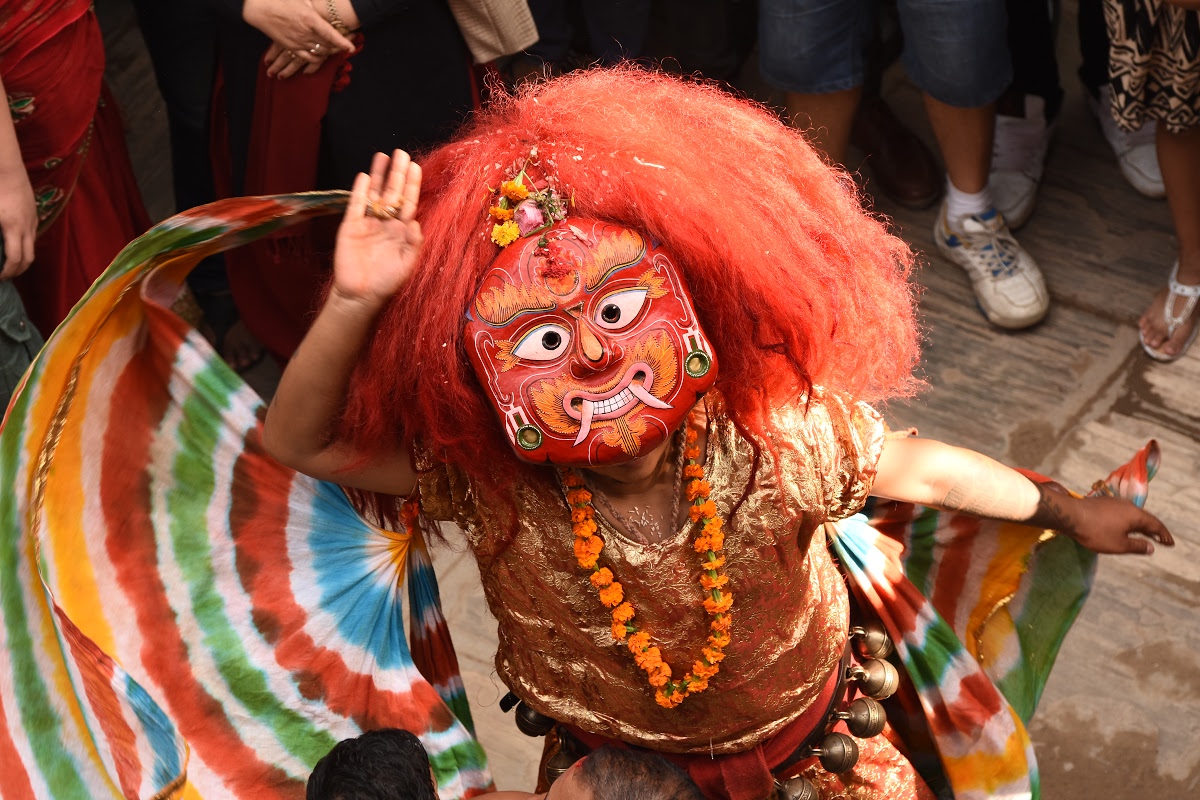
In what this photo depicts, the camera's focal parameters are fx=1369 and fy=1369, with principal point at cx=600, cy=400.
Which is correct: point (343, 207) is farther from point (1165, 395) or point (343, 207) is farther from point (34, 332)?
point (1165, 395)

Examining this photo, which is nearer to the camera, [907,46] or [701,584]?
[701,584]

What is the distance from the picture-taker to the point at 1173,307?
344 centimetres

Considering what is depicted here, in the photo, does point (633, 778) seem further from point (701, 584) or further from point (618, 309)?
point (618, 309)

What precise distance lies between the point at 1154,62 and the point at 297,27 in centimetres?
186

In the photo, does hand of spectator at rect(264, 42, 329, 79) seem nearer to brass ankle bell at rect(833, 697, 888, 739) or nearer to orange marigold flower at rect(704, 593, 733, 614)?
orange marigold flower at rect(704, 593, 733, 614)

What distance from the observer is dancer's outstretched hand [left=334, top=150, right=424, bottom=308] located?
169 cm

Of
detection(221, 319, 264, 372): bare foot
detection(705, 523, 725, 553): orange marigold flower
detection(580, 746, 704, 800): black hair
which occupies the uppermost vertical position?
detection(705, 523, 725, 553): orange marigold flower

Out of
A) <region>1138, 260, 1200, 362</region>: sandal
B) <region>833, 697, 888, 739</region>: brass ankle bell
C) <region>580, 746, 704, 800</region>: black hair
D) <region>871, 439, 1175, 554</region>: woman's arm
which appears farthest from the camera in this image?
<region>1138, 260, 1200, 362</region>: sandal

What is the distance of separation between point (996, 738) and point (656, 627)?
2.19ft

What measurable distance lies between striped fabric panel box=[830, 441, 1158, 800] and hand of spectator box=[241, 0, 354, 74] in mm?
1403

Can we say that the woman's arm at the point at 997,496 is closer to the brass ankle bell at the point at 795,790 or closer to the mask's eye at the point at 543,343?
the brass ankle bell at the point at 795,790

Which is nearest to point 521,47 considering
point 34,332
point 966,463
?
point 34,332

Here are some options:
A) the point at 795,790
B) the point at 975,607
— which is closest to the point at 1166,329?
the point at 975,607

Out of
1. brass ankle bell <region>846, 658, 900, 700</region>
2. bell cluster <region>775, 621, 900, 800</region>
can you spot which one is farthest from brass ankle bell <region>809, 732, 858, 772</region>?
brass ankle bell <region>846, 658, 900, 700</region>
